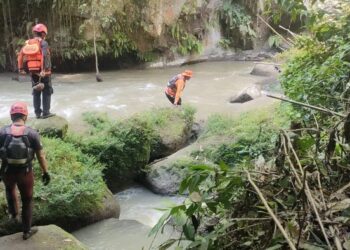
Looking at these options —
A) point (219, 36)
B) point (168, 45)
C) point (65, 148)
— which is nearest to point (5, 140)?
point (65, 148)

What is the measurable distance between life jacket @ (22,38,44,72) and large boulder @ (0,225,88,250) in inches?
130

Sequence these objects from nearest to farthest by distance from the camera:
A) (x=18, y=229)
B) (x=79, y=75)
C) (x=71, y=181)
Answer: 1. (x=18, y=229)
2. (x=71, y=181)
3. (x=79, y=75)

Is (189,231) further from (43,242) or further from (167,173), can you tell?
(167,173)

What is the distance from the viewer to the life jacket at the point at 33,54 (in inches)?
292

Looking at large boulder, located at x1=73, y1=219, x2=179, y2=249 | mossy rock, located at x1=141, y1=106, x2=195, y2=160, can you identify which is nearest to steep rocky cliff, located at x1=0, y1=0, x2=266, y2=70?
mossy rock, located at x1=141, y1=106, x2=195, y2=160

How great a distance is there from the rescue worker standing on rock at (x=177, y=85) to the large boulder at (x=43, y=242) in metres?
5.75

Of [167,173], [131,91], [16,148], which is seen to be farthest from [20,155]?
[131,91]

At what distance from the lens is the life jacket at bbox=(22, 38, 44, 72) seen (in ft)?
24.3

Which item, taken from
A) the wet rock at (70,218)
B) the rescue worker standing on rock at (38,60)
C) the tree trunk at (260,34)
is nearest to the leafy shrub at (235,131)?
the wet rock at (70,218)

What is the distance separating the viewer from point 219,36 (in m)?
19.1

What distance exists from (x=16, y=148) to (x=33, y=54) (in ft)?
10.5

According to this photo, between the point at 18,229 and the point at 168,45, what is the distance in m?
12.5

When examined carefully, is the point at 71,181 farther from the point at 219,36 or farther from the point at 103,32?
the point at 219,36

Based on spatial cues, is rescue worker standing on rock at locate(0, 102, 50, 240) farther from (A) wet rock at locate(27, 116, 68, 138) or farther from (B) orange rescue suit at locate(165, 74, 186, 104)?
(B) orange rescue suit at locate(165, 74, 186, 104)
